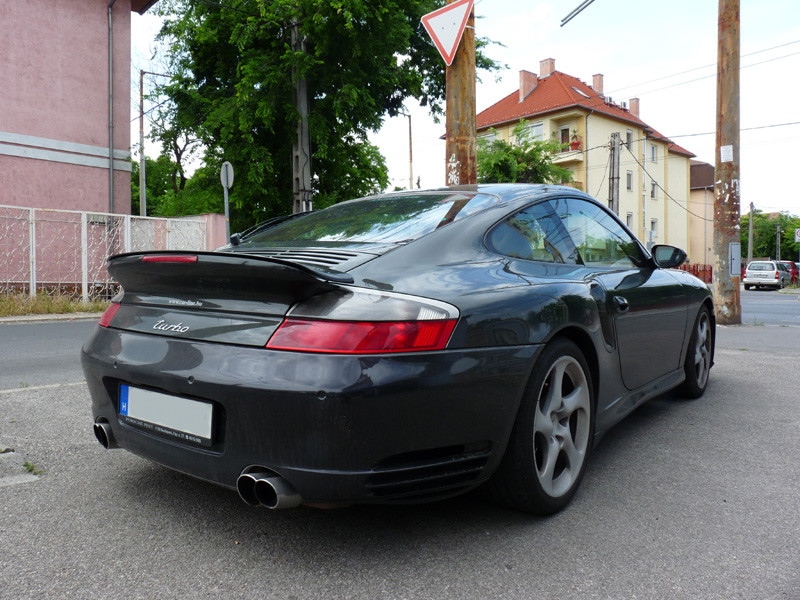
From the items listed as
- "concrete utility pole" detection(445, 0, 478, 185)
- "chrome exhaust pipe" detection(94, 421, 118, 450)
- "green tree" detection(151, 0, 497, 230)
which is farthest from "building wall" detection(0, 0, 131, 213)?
"chrome exhaust pipe" detection(94, 421, 118, 450)

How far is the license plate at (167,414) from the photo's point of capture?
86.6 inches

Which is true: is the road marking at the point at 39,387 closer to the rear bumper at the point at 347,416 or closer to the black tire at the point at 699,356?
the rear bumper at the point at 347,416

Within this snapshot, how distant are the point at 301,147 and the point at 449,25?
11.4 m

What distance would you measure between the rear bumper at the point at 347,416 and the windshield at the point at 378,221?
26.8 inches

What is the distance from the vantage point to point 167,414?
230cm

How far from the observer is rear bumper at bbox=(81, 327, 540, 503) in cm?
200

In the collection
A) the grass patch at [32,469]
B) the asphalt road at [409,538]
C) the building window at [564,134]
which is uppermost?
the building window at [564,134]

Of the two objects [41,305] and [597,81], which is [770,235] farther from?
[41,305]

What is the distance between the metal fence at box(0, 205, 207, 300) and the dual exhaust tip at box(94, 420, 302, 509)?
43.1ft

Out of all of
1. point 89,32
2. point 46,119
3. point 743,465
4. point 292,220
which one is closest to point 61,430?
point 292,220

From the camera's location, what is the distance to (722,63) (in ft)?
35.5

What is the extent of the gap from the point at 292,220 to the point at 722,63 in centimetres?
988

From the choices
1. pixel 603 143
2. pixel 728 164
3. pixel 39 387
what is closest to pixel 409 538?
pixel 39 387

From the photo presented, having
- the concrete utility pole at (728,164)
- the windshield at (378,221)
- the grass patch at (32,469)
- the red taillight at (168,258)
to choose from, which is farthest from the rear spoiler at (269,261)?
the concrete utility pole at (728,164)
